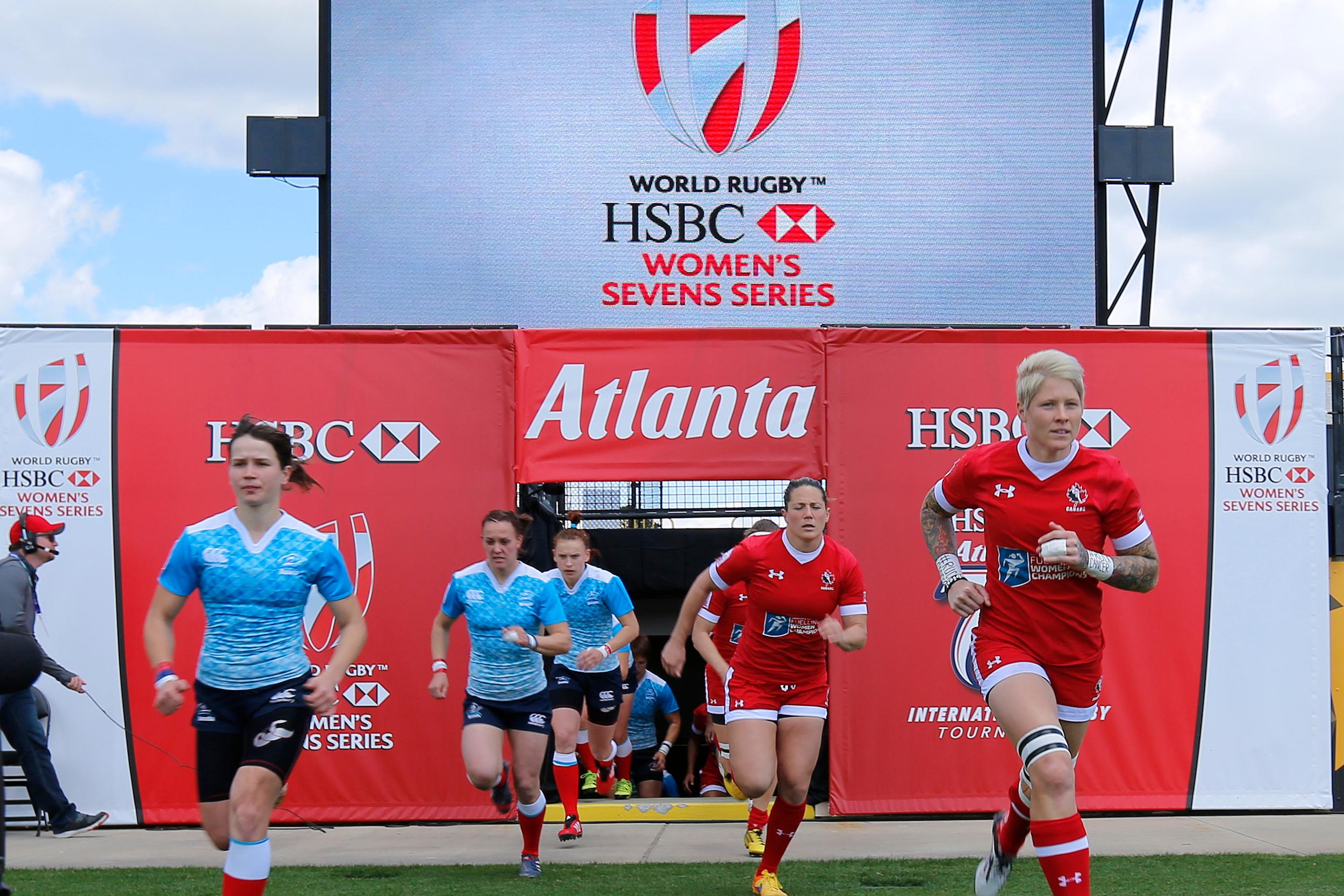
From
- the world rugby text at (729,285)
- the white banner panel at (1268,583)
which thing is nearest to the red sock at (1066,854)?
the white banner panel at (1268,583)

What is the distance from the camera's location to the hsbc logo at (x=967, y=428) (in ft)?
29.7

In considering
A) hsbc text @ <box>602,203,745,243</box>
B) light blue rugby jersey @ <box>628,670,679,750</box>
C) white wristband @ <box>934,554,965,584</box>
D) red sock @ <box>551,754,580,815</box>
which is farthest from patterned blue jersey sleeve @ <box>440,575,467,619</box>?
light blue rugby jersey @ <box>628,670,679,750</box>

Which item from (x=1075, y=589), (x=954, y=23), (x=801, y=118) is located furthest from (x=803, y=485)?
(x=954, y=23)

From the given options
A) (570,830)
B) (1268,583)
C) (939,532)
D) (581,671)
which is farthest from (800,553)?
(1268,583)

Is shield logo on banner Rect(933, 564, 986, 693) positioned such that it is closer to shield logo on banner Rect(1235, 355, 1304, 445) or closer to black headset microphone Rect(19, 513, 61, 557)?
shield logo on banner Rect(1235, 355, 1304, 445)

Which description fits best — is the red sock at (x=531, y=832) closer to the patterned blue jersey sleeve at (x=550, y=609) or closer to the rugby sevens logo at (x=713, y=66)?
the patterned blue jersey sleeve at (x=550, y=609)

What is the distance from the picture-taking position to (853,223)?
994cm

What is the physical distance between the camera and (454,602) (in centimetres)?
734

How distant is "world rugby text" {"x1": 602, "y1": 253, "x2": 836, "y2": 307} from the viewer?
9.90 m

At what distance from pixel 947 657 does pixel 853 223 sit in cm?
329

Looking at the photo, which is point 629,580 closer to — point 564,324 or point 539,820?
point 564,324

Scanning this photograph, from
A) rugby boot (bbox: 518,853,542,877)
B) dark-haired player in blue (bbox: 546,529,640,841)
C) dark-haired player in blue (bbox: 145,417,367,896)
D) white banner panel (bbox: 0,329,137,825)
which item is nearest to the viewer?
dark-haired player in blue (bbox: 145,417,367,896)

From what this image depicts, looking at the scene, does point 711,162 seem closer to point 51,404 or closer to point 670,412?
point 670,412

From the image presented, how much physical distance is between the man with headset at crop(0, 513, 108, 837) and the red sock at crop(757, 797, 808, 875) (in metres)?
4.62
